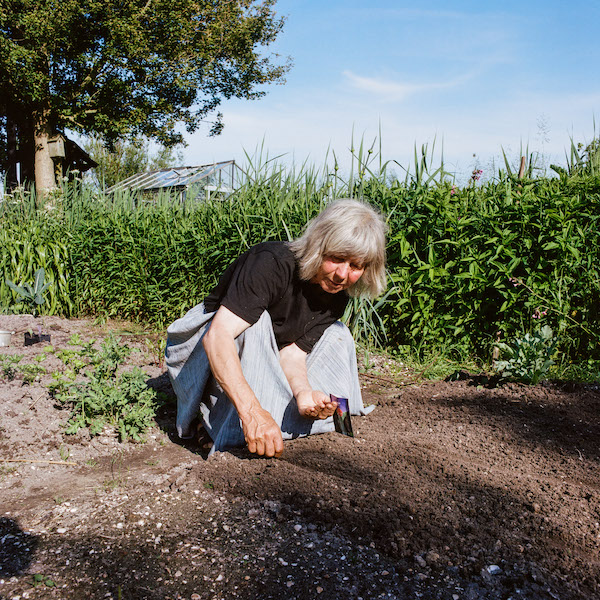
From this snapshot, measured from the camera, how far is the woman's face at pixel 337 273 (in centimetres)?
235

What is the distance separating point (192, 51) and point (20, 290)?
14.2 metres

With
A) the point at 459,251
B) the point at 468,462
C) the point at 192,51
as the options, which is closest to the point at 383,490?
the point at 468,462

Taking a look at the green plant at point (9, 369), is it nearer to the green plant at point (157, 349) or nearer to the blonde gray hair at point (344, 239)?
the green plant at point (157, 349)

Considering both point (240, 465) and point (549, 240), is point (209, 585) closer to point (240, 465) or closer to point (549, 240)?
point (240, 465)

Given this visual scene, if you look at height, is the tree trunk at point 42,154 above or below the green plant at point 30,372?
above

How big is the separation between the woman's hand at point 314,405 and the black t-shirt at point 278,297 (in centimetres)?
30

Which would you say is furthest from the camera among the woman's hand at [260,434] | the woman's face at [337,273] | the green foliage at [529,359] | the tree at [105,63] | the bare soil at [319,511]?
the tree at [105,63]

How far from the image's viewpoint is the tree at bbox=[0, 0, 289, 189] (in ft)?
45.3

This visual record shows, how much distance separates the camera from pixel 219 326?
7.34ft

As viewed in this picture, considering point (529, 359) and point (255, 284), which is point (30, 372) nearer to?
point (255, 284)

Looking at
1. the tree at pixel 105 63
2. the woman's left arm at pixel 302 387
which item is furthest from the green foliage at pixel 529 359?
the tree at pixel 105 63

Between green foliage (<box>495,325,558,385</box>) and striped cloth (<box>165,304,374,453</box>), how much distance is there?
929 millimetres

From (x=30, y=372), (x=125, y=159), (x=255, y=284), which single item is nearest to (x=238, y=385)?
(x=255, y=284)

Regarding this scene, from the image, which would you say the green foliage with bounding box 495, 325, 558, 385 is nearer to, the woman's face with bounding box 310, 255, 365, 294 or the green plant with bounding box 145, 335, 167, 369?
the woman's face with bounding box 310, 255, 365, 294
